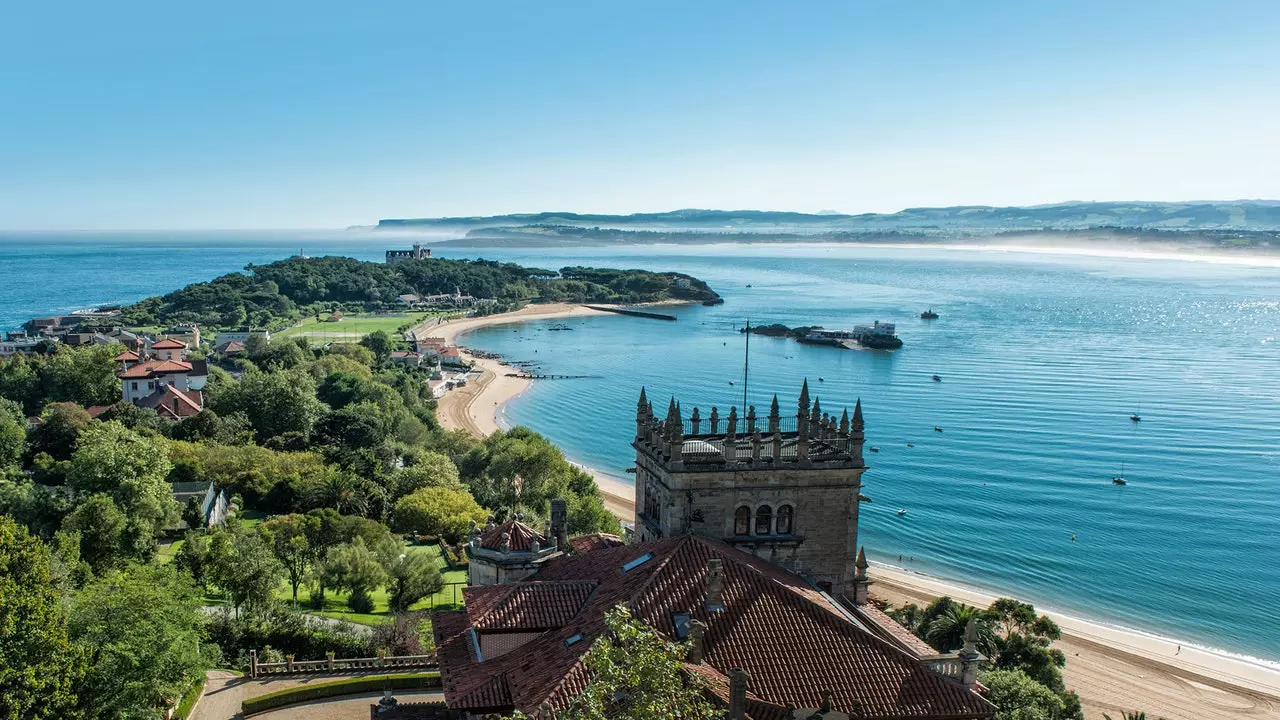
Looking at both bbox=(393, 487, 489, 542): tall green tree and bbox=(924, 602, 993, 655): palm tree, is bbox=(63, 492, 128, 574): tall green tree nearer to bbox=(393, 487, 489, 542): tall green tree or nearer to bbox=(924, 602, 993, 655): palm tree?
bbox=(393, 487, 489, 542): tall green tree

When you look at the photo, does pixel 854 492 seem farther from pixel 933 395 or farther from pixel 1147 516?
pixel 933 395

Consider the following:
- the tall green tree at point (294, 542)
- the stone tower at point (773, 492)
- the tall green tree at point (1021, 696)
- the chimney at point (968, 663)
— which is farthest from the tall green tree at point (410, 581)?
the chimney at point (968, 663)

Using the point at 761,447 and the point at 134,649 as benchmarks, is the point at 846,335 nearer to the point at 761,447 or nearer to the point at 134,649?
the point at 761,447

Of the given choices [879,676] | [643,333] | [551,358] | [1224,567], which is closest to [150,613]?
[879,676]

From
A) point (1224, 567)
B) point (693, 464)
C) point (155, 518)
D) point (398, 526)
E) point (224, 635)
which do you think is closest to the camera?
point (693, 464)

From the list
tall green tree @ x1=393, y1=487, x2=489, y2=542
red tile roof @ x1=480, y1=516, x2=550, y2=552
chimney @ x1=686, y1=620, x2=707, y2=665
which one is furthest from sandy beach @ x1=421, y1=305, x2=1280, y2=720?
chimney @ x1=686, y1=620, x2=707, y2=665

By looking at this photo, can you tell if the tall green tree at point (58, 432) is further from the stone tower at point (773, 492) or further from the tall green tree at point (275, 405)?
the stone tower at point (773, 492)
